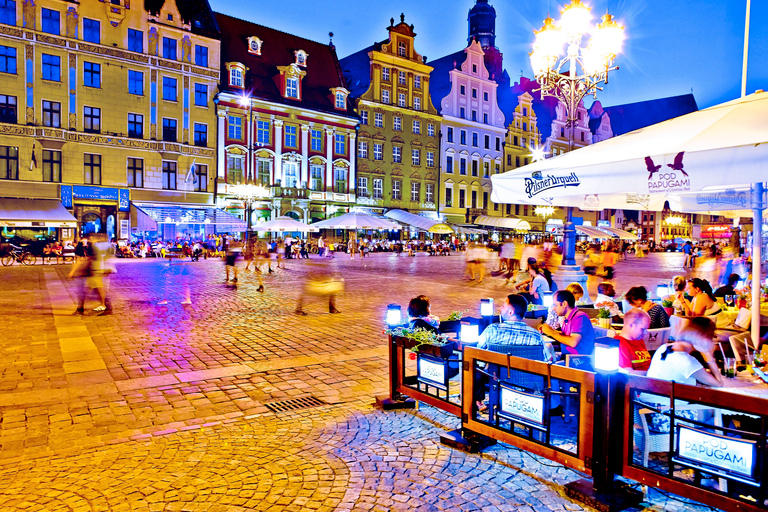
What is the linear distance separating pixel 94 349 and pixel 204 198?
31558 mm

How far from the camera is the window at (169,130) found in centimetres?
3609

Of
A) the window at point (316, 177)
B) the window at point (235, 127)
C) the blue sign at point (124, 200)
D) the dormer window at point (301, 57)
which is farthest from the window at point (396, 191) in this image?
the blue sign at point (124, 200)

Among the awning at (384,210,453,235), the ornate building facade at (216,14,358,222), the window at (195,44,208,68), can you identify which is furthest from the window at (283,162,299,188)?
the window at (195,44,208,68)

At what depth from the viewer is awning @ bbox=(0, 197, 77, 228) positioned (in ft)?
93.9

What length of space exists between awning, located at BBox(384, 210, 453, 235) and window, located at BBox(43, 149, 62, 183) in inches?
967

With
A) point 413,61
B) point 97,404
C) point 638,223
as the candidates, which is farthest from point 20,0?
point 638,223

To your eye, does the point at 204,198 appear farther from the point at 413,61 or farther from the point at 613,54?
the point at 613,54

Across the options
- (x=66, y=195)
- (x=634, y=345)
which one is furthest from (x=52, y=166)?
(x=634, y=345)

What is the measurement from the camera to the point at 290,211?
42.0m

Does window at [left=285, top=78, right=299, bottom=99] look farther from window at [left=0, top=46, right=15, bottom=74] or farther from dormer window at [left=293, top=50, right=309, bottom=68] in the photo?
window at [left=0, top=46, right=15, bottom=74]

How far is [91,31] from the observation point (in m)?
33.1

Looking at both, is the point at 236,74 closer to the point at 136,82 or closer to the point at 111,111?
the point at 136,82

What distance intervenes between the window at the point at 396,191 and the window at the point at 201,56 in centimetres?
1921

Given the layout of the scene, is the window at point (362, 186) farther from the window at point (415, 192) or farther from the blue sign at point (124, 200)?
the blue sign at point (124, 200)
